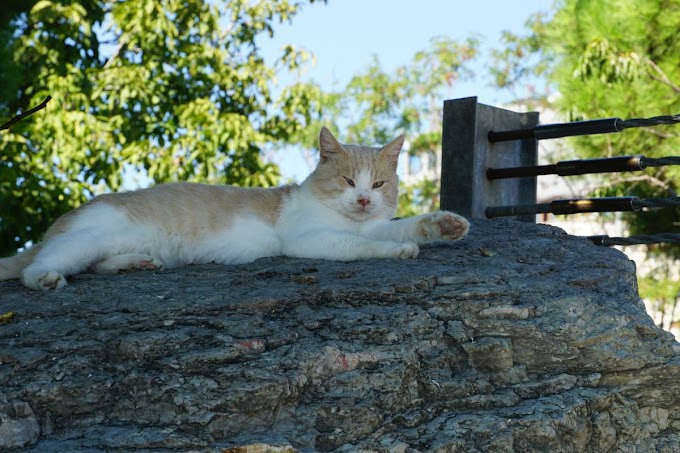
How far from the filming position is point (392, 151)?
12.4 ft

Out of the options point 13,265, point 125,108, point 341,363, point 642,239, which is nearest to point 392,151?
point 642,239

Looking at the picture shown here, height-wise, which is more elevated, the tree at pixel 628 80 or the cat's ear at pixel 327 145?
the tree at pixel 628 80

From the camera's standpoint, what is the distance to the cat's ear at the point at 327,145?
3697 millimetres

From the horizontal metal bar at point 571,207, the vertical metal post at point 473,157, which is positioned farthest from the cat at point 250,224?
the horizontal metal bar at point 571,207

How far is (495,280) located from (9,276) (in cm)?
194

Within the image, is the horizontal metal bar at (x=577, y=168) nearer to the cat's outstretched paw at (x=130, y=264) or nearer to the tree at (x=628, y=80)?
the cat's outstretched paw at (x=130, y=264)

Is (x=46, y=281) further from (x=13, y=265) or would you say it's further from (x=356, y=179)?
(x=356, y=179)

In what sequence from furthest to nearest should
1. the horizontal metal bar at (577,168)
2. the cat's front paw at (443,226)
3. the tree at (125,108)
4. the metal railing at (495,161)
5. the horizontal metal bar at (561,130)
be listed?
the tree at (125,108)
the metal railing at (495,161)
the horizontal metal bar at (561,130)
the horizontal metal bar at (577,168)
the cat's front paw at (443,226)

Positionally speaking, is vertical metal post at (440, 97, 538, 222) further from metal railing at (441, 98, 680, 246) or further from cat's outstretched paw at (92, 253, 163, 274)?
cat's outstretched paw at (92, 253, 163, 274)

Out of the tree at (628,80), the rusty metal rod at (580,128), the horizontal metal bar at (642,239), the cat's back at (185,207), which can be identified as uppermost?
the tree at (628,80)

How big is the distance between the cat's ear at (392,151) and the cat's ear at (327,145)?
198 millimetres

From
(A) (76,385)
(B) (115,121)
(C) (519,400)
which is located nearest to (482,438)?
(C) (519,400)

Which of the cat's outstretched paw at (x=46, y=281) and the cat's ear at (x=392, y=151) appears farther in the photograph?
the cat's ear at (x=392, y=151)

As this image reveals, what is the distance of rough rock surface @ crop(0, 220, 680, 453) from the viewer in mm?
2145
